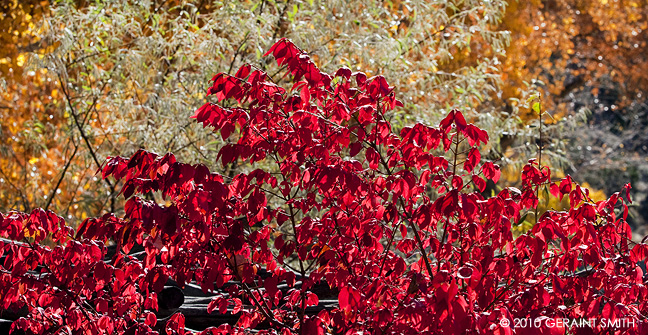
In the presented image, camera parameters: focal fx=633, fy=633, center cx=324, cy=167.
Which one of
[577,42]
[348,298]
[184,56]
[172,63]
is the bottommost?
[348,298]

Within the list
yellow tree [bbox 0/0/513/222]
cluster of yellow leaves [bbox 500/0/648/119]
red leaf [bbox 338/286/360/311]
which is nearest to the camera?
red leaf [bbox 338/286/360/311]

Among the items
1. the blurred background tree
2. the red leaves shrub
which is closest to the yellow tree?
the blurred background tree

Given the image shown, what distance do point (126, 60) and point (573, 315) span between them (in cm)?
362

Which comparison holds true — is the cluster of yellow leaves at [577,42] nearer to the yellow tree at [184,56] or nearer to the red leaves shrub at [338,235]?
the yellow tree at [184,56]

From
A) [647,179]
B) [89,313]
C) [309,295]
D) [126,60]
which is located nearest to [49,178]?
[126,60]

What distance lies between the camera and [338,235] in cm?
236

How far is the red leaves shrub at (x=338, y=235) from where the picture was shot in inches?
77.5

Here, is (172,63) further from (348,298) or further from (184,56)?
(348,298)

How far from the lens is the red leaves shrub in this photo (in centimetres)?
197

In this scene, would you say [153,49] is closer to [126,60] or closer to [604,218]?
[126,60]

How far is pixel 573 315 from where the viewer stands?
222 cm

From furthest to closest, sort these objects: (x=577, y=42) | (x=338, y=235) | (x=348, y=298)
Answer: (x=577, y=42), (x=338, y=235), (x=348, y=298)

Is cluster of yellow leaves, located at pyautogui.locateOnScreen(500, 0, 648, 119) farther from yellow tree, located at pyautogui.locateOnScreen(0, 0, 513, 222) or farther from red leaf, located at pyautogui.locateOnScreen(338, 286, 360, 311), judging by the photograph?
red leaf, located at pyautogui.locateOnScreen(338, 286, 360, 311)

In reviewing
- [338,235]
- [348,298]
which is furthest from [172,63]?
[348,298]
